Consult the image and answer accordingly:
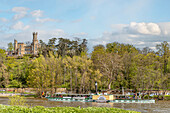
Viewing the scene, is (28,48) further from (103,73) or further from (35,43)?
(103,73)

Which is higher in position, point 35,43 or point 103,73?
point 35,43

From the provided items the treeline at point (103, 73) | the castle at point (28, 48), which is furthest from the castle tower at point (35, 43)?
the treeline at point (103, 73)

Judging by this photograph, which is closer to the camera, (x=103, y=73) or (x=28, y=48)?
(x=103, y=73)

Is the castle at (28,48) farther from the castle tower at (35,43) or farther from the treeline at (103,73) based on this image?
the treeline at (103,73)

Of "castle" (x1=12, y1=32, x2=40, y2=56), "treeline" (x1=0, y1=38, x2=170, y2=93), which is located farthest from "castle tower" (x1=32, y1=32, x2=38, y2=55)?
"treeline" (x1=0, y1=38, x2=170, y2=93)

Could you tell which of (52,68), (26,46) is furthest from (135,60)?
(26,46)

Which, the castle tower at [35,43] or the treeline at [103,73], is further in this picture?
the castle tower at [35,43]

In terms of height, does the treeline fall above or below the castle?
below

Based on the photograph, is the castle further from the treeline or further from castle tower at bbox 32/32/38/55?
the treeline

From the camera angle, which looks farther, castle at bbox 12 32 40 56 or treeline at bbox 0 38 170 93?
castle at bbox 12 32 40 56

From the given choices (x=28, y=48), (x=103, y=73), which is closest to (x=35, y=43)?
(x=28, y=48)

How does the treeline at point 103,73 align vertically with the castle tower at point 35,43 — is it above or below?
below

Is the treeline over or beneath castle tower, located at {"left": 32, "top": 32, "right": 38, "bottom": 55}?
beneath

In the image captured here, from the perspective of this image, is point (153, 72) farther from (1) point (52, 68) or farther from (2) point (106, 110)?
(2) point (106, 110)
